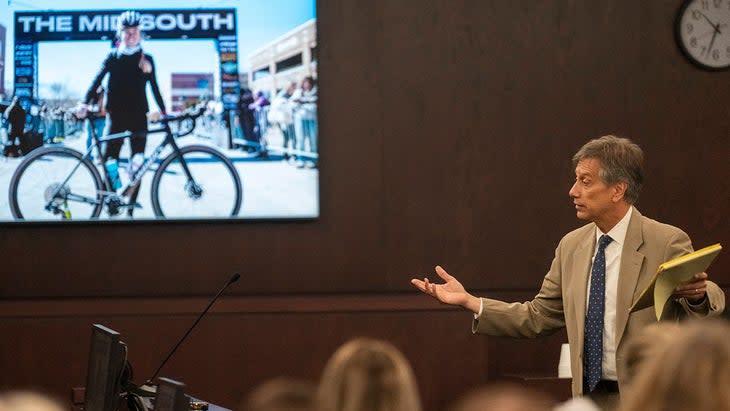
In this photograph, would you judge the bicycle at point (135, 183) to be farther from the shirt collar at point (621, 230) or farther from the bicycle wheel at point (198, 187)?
Answer: the shirt collar at point (621, 230)

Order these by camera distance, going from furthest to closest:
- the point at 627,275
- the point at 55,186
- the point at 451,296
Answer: the point at 55,186
the point at 451,296
the point at 627,275

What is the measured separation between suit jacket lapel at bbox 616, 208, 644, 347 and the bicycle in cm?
302

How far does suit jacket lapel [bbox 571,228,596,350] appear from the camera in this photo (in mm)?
3762

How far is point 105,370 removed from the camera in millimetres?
3719

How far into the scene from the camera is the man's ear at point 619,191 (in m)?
3.82

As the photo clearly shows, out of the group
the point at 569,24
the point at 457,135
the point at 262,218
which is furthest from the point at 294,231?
the point at 569,24

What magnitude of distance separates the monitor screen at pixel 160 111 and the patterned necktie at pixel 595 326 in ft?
9.21

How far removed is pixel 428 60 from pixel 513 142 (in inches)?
25.8

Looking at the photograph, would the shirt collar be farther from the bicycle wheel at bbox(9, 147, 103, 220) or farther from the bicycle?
the bicycle wheel at bbox(9, 147, 103, 220)

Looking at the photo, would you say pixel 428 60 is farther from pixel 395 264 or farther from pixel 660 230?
pixel 660 230

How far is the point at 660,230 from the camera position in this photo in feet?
12.3

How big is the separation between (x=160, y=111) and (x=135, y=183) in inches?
16.6

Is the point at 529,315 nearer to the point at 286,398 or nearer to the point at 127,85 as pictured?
the point at 286,398

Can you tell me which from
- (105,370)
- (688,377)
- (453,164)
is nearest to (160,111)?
(453,164)
